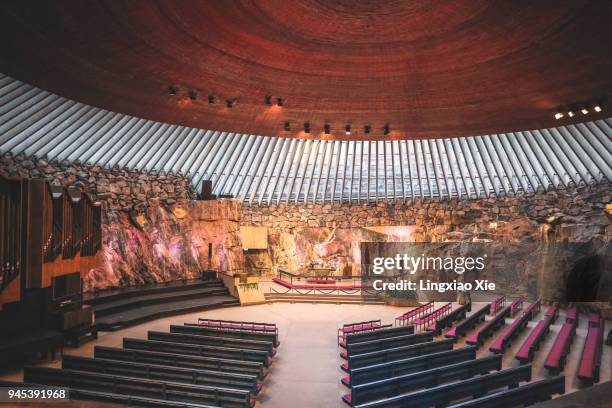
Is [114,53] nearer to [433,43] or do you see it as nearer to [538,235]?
[433,43]

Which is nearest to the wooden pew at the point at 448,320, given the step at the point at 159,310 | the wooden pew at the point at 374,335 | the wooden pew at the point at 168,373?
the wooden pew at the point at 374,335

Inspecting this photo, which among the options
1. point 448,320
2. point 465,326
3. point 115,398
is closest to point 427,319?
point 448,320

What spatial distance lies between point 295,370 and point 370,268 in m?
14.3

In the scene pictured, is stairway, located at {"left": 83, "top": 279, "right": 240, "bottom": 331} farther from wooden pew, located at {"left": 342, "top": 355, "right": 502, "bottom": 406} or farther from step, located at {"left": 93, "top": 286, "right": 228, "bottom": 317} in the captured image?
wooden pew, located at {"left": 342, "top": 355, "right": 502, "bottom": 406}

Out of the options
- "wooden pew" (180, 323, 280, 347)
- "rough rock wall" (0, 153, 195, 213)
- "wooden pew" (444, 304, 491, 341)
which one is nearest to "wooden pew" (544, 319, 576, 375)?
"wooden pew" (444, 304, 491, 341)

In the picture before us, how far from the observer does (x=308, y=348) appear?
33.6ft

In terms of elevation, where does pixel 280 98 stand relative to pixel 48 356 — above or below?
above

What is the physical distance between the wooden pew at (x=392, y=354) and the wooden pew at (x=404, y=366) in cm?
35

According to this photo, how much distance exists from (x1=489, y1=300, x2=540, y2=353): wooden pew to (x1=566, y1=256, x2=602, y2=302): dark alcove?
6.22ft

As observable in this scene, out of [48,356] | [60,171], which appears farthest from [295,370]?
[60,171]

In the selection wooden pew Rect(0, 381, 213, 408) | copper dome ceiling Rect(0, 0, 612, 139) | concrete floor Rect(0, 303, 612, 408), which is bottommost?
concrete floor Rect(0, 303, 612, 408)

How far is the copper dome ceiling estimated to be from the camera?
529 centimetres

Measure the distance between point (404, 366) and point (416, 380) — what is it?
693 mm

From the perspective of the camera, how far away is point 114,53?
6.25 m
